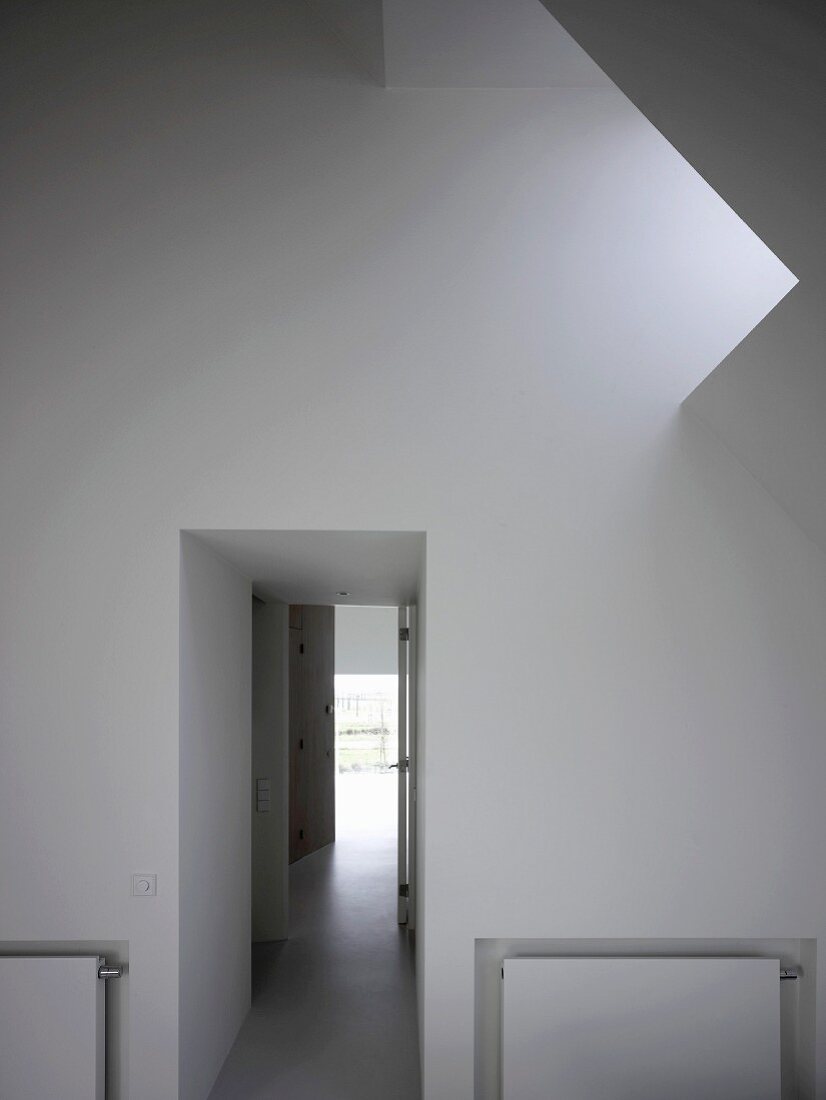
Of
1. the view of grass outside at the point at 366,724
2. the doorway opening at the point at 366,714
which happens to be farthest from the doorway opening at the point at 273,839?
the view of grass outside at the point at 366,724

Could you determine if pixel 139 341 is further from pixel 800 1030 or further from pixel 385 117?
pixel 800 1030

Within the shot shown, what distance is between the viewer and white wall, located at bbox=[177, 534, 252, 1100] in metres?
3.04

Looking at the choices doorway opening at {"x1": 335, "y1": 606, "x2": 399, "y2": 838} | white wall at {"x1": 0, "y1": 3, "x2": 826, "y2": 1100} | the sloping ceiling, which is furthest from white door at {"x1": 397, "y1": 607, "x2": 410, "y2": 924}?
the sloping ceiling

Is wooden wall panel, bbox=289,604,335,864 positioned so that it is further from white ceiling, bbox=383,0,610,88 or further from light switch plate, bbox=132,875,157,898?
white ceiling, bbox=383,0,610,88

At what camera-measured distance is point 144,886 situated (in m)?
2.92

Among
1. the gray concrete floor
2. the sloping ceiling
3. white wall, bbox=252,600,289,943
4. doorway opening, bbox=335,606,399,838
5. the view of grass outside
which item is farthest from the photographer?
the view of grass outside

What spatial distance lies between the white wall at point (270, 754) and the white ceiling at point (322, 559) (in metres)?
0.28

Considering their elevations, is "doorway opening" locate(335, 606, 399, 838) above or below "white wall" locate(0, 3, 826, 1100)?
below

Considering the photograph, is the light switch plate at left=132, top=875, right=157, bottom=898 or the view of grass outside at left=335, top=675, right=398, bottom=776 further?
the view of grass outside at left=335, top=675, right=398, bottom=776

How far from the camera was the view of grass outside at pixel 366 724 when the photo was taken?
41.7ft

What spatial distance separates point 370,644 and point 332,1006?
7552mm

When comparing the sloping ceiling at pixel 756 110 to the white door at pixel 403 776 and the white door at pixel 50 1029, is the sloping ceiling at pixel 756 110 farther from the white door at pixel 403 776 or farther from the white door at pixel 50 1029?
the white door at pixel 403 776

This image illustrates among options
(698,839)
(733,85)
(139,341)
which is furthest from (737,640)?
(139,341)

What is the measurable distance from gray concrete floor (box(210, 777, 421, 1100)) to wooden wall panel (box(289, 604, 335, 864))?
712 mm
